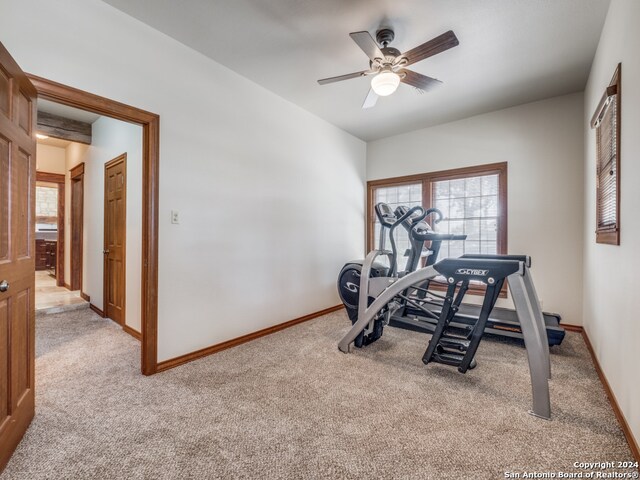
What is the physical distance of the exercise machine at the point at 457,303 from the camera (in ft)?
6.22

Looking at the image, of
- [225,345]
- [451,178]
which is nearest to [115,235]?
[225,345]

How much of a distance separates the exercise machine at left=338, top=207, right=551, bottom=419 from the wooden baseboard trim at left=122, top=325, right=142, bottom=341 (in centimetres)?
219

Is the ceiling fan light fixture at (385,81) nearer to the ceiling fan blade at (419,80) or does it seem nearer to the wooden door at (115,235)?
the ceiling fan blade at (419,80)

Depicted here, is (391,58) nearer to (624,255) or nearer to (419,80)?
(419,80)

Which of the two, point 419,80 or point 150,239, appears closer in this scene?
point 150,239

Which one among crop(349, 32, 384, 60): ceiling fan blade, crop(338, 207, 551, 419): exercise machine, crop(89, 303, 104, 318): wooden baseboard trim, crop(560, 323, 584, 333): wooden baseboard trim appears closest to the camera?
crop(338, 207, 551, 419): exercise machine

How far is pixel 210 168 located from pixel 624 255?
313 centimetres

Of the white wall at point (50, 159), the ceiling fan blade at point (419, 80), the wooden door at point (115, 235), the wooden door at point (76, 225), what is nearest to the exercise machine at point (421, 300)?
the ceiling fan blade at point (419, 80)

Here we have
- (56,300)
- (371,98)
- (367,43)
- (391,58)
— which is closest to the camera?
(367,43)

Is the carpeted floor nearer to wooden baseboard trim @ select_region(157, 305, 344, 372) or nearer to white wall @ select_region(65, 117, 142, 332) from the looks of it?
wooden baseboard trim @ select_region(157, 305, 344, 372)

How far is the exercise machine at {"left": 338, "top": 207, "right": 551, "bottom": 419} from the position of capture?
1.90m

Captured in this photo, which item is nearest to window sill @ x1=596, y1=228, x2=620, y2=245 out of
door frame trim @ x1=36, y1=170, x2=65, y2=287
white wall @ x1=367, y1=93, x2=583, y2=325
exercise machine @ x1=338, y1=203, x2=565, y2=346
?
exercise machine @ x1=338, y1=203, x2=565, y2=346

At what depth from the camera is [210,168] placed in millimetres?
2879

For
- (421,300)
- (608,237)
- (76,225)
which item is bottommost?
(421,300)
